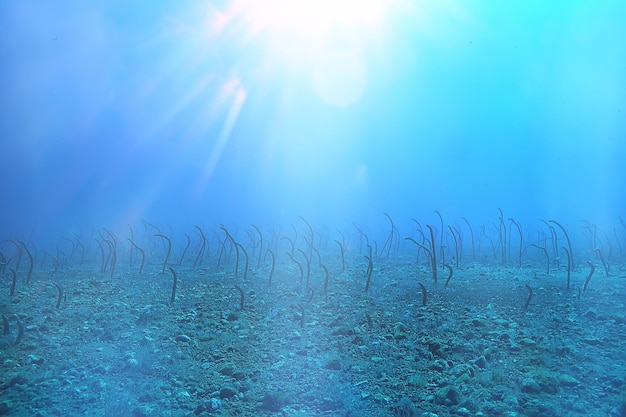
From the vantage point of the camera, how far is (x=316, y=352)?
354cm

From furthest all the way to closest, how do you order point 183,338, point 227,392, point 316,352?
point 183,338 < point 316,352 < point 227,392

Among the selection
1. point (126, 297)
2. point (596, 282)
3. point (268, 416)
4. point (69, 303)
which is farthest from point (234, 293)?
point (596, 282)

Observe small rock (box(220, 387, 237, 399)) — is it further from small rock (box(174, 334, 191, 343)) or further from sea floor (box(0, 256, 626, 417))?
small rock (box(174, 334, 191, 343))

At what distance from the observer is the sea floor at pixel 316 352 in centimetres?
261

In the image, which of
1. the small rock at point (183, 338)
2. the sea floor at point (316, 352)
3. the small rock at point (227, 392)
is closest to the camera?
the sea floor at point (316, 352)

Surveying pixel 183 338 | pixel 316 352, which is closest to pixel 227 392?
pixel 316 352

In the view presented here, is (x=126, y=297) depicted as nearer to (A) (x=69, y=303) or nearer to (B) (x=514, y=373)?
(A) (x=69, y=303)

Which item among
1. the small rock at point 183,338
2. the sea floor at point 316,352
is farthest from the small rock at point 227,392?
the small rock at point 183,338

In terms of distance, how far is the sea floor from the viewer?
2607 millimetres

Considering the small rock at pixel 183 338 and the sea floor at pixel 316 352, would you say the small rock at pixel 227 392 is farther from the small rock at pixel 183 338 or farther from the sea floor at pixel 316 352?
the small rock at pixel 183 338

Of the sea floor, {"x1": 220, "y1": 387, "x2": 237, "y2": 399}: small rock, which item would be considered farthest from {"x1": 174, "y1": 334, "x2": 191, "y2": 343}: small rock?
{"x1": 220, "y1": 387, "x2": 237, "y2": 399}: small rock

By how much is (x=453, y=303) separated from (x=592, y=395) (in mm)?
2537

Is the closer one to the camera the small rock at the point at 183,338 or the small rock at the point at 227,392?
the small rock at the point at 227,392

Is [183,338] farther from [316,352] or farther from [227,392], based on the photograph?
[316,352]
